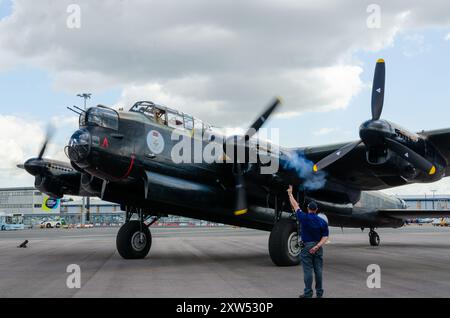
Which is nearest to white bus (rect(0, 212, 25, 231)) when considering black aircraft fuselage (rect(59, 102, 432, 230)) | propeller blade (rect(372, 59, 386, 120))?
black aircraft fuselage (rect(59, 102, 432, 230))

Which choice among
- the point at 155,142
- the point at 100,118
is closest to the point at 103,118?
the point at 100,118

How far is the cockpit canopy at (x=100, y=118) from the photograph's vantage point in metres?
11.9

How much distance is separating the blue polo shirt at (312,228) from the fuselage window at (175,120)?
6869 millimetres

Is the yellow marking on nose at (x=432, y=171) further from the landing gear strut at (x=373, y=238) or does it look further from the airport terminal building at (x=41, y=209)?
the airport terminal building at (x=41, y=209)

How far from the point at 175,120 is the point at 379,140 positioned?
616cm

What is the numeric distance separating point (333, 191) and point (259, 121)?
439cm

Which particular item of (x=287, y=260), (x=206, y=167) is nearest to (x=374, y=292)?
(x=287, y=260)

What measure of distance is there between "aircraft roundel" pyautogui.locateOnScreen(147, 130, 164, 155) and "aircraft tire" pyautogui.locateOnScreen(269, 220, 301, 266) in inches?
168

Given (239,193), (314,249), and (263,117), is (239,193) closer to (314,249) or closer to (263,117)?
(263,117)

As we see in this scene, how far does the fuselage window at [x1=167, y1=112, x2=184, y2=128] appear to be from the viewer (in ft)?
44.6

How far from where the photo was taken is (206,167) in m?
13.7

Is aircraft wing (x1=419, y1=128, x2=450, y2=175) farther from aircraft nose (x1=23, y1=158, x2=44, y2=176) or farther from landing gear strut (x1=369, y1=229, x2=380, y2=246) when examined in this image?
aircraft nose (x1=23, y1=158, x2=44, y2=176)

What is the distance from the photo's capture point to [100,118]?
11.9m

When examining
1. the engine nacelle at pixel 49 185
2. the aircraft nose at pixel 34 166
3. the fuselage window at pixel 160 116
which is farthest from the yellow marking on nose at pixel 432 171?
the aircraft nose at pixel 34 166
